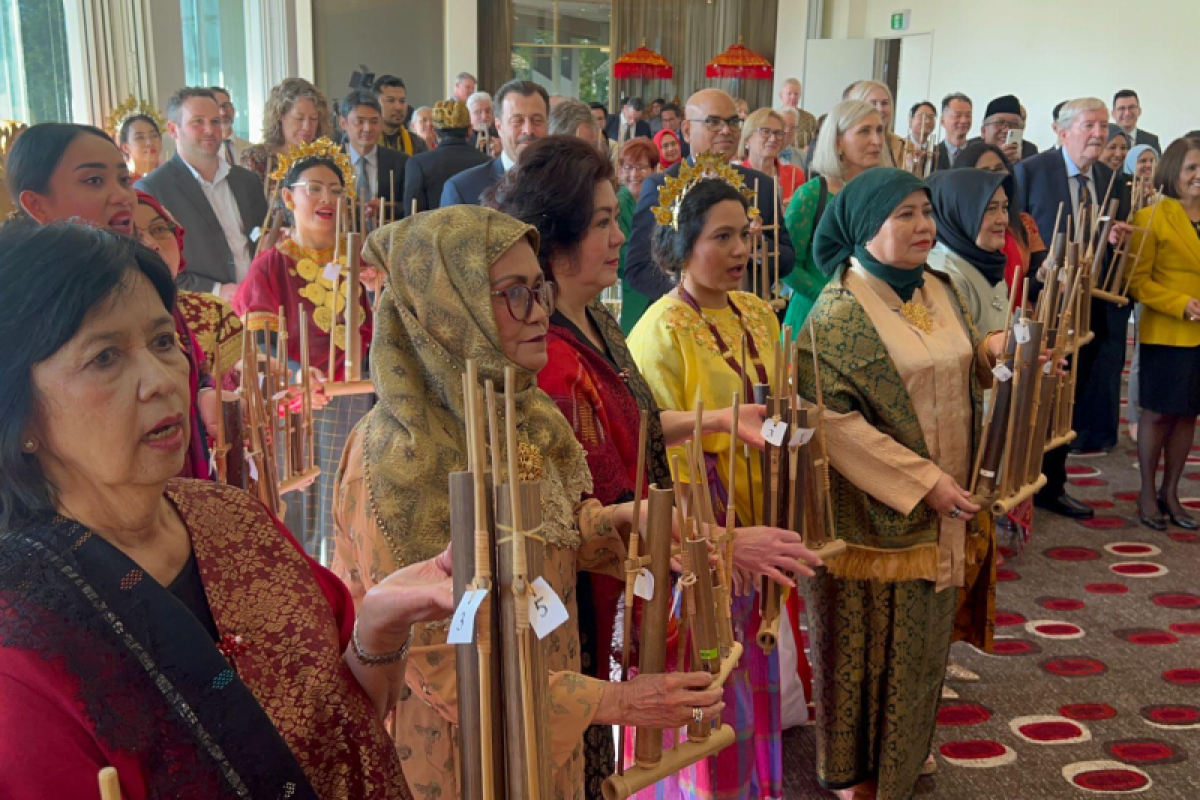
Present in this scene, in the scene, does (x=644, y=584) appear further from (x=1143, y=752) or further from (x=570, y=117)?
(x=570, y=117)

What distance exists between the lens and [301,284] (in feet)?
9.73

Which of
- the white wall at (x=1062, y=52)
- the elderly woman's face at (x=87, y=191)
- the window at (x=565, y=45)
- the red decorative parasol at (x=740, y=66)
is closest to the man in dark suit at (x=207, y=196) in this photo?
the elderly woman's face at (x=87, y=191)

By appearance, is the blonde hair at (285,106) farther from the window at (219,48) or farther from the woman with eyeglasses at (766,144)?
the window at (219,48)

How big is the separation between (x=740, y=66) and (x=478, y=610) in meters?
14.2

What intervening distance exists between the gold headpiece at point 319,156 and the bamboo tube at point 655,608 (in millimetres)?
2354

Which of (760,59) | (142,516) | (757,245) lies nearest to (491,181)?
(757,245)

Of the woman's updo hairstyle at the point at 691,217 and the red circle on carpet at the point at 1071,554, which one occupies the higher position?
the woman's updo hairstyle at the point at 691,217

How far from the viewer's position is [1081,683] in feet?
9.99

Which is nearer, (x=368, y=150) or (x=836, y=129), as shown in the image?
(x=836, y=129)

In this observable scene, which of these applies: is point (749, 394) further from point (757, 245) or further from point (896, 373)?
point (757, 245)

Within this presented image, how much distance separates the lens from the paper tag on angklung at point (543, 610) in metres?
0.89

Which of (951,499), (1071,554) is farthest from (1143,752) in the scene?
(1071,554)

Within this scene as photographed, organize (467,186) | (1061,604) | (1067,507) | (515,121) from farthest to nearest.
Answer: (1067,507) → (515,121) → (467,186) → (1061,604)

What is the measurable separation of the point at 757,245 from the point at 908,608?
5.66 ft
